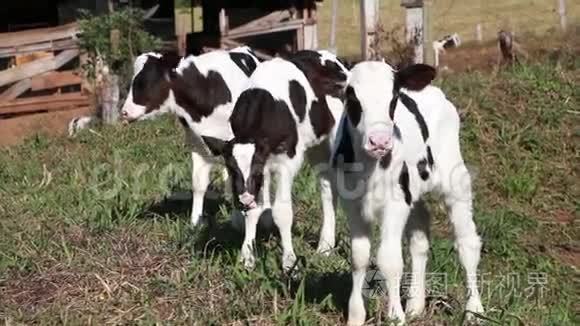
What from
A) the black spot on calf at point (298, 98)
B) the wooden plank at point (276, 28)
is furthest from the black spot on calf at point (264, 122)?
the wooden plank at point (276, 28)

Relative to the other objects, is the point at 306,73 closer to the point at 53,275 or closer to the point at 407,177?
the point at 407,177

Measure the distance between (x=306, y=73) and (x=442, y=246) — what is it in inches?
69.3

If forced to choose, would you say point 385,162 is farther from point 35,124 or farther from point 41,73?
point 41,73

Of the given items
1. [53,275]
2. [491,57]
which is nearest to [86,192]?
[53,275]

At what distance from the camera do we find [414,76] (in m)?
5.41

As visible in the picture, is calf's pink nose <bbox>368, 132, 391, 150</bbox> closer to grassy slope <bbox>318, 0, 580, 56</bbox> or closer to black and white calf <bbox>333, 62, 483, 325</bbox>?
black and white calf <bbox>333, 62, 483, 325</bbox>

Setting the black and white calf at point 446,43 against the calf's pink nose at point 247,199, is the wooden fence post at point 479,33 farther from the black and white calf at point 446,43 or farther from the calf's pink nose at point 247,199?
the calf's pink nose at point 247,199

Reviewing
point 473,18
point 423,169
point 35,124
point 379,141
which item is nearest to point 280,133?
point 423,169

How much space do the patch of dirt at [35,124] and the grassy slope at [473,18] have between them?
9.47 metres

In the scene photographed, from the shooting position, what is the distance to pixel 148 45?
46.8 feet

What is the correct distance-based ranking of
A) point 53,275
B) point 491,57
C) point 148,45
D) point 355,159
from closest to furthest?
point 355,159 → point 53,275 → point 148,45 → point 491,57

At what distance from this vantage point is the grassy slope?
23734 millimetres

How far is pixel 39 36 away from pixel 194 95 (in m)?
8.41

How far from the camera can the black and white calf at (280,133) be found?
633cm
